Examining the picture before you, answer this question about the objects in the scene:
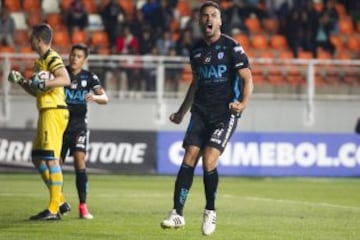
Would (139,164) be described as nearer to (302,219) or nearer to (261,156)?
(261,156)

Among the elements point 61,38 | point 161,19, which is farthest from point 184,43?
point 61,38

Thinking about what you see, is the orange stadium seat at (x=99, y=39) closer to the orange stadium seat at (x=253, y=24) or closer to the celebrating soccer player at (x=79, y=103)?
the orange stadium seat at (x=253, y=24)

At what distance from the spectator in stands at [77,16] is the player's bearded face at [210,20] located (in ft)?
56.4

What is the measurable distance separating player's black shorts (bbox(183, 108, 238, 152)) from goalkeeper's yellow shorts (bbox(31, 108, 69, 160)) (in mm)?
2242

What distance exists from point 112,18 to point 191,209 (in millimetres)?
13750

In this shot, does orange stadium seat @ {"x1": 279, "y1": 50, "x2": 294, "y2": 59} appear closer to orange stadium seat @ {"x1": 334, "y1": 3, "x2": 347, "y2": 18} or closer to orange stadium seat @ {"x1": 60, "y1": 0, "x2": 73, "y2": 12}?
orange stadium seat @ {"x1": 334, "y1": 3, "x2": 347, "y2": 18}

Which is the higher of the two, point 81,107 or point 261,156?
point 81,107

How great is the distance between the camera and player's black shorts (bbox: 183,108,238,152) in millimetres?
12031

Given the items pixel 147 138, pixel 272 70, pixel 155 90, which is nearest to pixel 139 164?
pixel 147 138

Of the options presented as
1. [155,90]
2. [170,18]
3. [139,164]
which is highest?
[170,18]

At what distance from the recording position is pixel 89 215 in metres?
14.2

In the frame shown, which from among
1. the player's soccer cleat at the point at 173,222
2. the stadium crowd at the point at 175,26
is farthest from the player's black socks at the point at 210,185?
the stadium crowd at the point at 175,26

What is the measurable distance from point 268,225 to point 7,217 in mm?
3431

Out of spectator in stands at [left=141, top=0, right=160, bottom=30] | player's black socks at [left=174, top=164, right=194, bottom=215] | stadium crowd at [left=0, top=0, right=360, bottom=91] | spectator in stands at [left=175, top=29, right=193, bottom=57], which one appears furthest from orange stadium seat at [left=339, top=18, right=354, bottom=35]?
player's black socks at [left=174, top=164, right=194, bottom=215]
